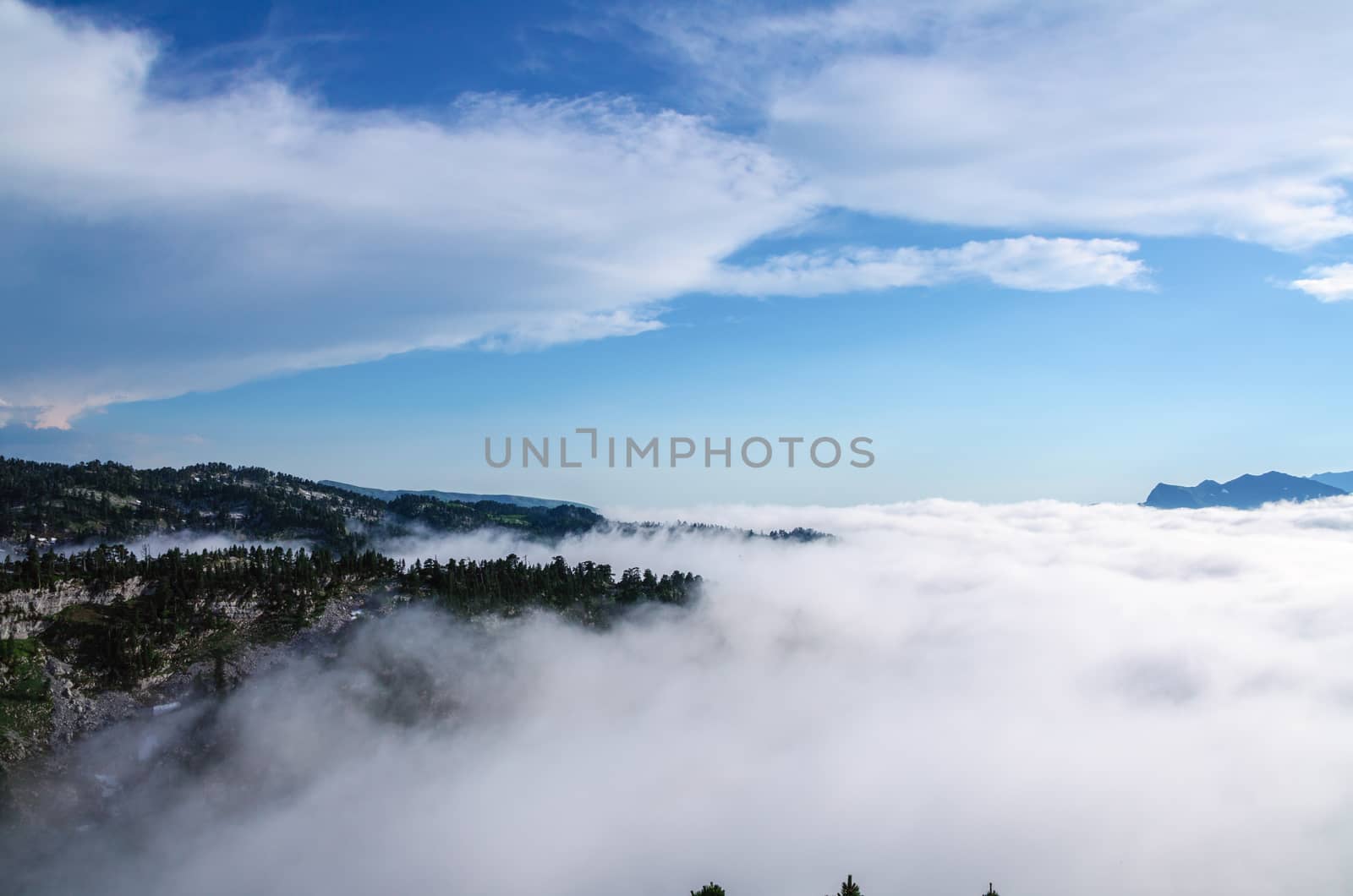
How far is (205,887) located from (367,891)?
41.6 m

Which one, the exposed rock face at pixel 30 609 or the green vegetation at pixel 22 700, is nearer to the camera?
the green vegetation at pixel 22 700

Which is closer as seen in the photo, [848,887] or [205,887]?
[848,887]

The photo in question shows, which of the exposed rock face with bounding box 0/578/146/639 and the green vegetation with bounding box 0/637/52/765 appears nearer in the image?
the green vegetation with bounding box 0/637/52/765

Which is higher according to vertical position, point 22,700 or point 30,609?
point 30,609

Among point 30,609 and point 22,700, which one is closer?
point 22,700

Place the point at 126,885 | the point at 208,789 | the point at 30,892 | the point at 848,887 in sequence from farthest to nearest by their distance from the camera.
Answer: the point at 208,789
the point at 126,885
the point at 30,892
the point at 848,887

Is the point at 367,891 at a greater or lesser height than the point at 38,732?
lesser

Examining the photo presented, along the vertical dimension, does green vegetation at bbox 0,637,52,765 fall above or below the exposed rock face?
below

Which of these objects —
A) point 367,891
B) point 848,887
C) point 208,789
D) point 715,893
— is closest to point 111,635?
point 208,789

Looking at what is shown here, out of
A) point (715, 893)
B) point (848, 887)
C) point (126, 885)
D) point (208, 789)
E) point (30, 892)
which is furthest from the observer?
point (208, 789)

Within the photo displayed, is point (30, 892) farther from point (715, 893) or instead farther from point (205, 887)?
point (715, 893)

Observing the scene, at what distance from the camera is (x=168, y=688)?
190625 millimetres

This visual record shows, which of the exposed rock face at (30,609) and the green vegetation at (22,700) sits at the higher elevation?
the exposed rock face at (30,609)

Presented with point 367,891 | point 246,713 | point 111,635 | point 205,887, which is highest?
point 111,635
